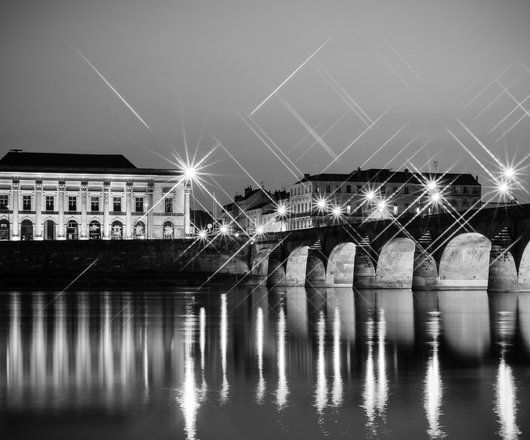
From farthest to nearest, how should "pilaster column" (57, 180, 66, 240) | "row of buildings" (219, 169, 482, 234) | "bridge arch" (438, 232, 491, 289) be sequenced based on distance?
"row of buildings" (219, 169, 482, 234)
"pilaster column" (57, 180, 66, 240)
"bridge arch" (438, 232, 491, 289)

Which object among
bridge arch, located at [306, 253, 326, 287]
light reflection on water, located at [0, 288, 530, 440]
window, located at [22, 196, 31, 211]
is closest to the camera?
light reflection on water, located at [0, 288, 530, 440]

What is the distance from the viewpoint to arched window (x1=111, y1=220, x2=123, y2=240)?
495 feet

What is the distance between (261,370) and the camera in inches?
911

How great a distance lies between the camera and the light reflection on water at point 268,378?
53.3 ft

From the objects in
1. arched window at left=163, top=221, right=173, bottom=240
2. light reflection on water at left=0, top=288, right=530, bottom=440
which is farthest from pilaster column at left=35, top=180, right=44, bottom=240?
light reflection on water at left=0, top=288, right=530, bottom=440

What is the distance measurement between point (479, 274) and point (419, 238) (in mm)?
9118

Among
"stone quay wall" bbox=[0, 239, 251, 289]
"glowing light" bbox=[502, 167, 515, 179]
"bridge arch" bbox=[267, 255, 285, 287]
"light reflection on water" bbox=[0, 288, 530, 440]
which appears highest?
"glowing light" bbox=[502, 167, 515, 179]

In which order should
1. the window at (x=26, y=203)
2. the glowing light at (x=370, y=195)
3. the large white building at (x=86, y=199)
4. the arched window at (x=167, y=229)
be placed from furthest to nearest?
1. the arched window at (x=167, y=229)
2. the window at (x=26, y=203)
3. the large white building at (x=86, y=199)
4. the glowing light at (x=370, y=195)

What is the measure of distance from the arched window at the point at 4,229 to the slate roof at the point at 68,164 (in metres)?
8.26

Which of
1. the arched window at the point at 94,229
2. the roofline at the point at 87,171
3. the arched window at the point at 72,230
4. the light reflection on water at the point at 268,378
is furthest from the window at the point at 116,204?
the light reflection on water at the point at 268,378

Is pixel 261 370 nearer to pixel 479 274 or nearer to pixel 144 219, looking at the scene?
pixel 479 274

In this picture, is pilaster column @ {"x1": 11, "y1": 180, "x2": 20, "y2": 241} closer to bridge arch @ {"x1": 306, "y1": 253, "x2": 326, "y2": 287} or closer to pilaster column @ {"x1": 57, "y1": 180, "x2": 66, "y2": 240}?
pilaster column @ {"x1": 57, "y1": 180, "x2": 66, "y2": 240}

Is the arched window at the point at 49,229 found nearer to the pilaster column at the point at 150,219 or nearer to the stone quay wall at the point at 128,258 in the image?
the pilaster column at the point at 150,219

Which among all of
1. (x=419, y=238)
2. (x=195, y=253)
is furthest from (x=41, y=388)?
(x=195, y=253)
